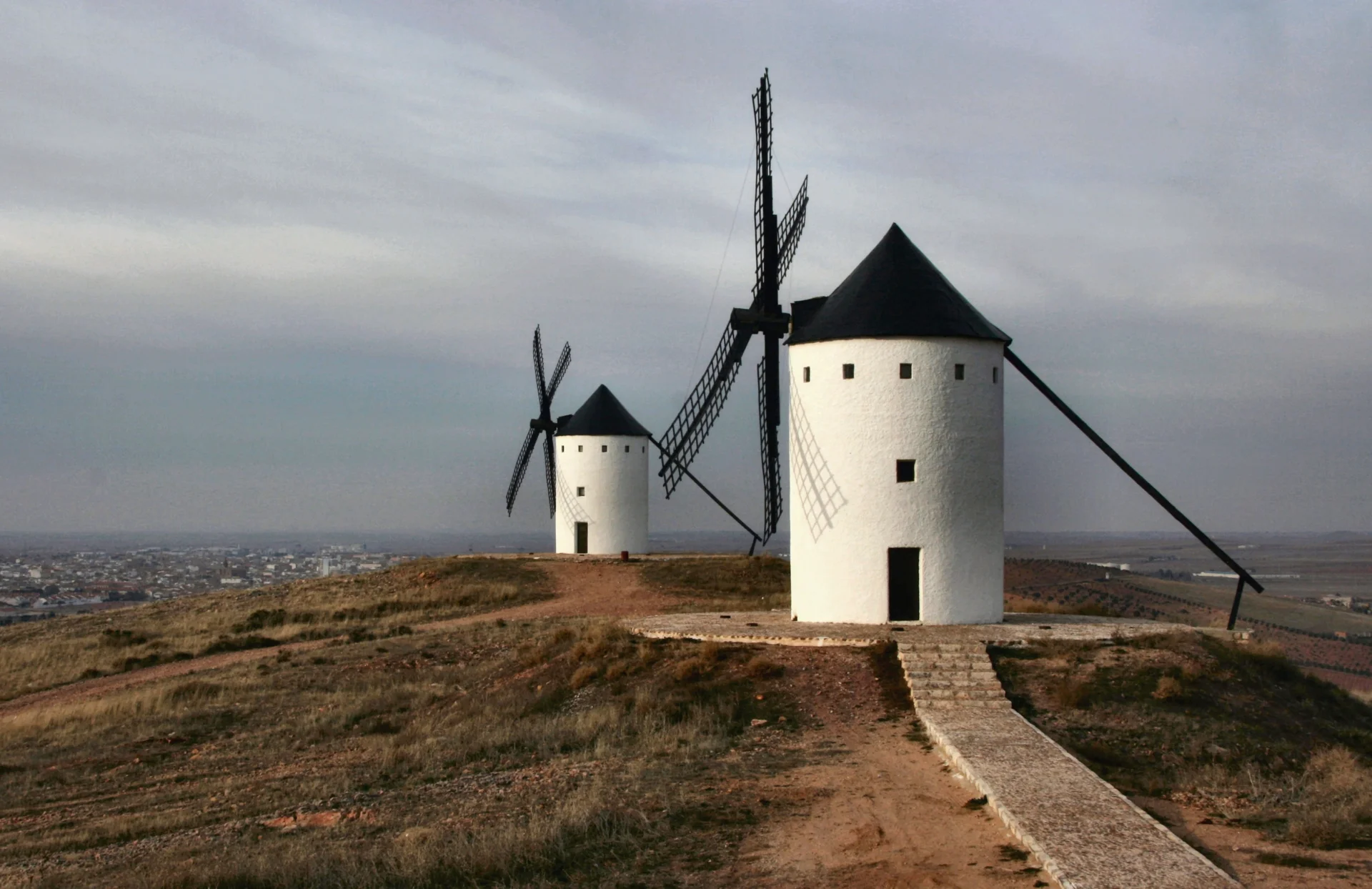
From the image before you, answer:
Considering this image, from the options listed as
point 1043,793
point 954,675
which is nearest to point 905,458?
point 954,675

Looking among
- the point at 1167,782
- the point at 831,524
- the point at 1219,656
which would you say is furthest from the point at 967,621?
the point at 1167,782

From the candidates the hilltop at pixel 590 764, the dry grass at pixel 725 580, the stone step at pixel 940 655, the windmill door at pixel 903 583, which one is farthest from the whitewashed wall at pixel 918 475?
the dry grass at pixel 725 580

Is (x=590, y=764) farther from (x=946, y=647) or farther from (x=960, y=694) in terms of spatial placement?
(x=946, y=647)

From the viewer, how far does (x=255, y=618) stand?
32.0m

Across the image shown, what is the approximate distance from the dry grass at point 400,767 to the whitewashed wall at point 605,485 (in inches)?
688

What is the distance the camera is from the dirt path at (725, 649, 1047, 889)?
8359 mm

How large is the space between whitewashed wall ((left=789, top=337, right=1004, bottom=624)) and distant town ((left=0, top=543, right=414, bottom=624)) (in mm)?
35518

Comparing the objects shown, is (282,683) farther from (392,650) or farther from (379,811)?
(379,811)

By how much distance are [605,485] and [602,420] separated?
2220 millimetres

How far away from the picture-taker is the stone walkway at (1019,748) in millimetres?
7941

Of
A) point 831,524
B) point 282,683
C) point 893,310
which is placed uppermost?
point 893,310

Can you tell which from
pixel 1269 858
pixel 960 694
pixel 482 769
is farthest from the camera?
pixel 960 694

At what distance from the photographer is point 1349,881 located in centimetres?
791

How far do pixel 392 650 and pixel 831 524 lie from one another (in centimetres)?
928
